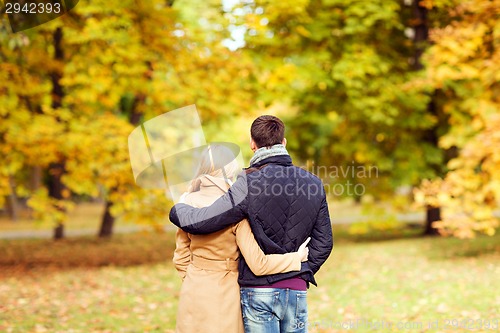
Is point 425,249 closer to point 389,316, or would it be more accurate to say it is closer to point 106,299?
point 389,316

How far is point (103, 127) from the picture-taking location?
37.8ft

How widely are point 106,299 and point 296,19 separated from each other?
25.8 ft

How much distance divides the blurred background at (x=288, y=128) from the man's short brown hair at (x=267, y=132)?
4118mm

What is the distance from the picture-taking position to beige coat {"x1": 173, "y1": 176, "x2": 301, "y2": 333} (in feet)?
10.7

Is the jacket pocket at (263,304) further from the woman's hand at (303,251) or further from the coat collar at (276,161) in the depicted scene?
the coat collar at (276,161)

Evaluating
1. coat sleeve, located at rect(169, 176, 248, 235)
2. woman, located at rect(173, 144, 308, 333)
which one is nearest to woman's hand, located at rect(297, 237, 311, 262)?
woman, located at rect(173, 144, 308, 333)

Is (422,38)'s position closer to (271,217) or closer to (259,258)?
(271,217)

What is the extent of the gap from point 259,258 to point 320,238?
0.43 metres

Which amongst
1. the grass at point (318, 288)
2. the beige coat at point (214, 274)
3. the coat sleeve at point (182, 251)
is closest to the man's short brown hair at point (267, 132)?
the beige coat at point (214, 274)

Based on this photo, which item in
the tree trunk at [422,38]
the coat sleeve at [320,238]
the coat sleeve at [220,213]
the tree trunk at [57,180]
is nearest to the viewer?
the coat sleeve at [220,213]

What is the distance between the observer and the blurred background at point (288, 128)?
875 centimetres

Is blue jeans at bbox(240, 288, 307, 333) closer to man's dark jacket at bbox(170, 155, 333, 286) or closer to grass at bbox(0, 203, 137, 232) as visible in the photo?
man's dark jacket at bbox(170, 155, 333, 286)

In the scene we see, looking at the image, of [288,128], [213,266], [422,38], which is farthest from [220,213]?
[422,38]

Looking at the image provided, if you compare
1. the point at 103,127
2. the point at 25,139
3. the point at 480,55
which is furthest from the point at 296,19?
the point at 25,139
